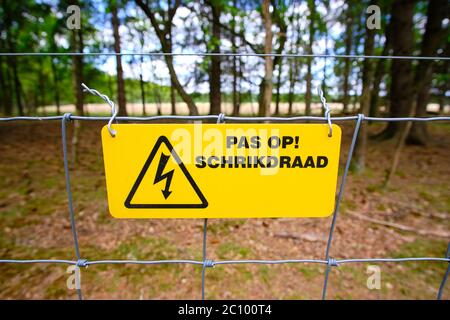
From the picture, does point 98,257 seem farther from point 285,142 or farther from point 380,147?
point 380,147

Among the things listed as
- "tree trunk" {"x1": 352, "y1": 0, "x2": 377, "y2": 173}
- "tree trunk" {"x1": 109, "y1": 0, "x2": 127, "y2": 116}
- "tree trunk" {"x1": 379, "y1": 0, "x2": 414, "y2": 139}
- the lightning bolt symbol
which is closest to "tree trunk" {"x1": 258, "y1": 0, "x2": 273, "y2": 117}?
"tree trunk" {"x1": 352, "y1": 0, "x2": 377, "y2": 173}

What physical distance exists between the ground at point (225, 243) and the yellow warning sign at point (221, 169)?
1788 millimetres

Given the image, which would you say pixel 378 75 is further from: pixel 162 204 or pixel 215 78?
pixel 162 204

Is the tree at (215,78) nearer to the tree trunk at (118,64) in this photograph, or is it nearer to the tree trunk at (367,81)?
the tree trunk at (118,64)

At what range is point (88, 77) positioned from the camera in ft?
42.5

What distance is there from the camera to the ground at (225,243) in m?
2.36

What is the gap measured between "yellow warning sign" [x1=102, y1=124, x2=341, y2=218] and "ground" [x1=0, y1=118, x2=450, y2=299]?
179 cm

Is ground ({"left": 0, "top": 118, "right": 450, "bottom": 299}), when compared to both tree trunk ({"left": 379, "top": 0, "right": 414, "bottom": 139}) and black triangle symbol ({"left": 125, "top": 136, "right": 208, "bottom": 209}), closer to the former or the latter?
black triangle symbol ({"left": 125, "top": 136, "right": 208, "bottom": 209})

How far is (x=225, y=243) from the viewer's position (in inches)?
118

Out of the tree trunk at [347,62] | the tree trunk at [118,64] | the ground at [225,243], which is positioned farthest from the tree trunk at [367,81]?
the tree trunk at [347,62]

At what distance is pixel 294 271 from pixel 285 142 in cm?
218

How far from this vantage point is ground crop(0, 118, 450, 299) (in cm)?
236

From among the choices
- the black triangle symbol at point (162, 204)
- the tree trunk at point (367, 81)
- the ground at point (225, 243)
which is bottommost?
the ground at point (225, 243)
